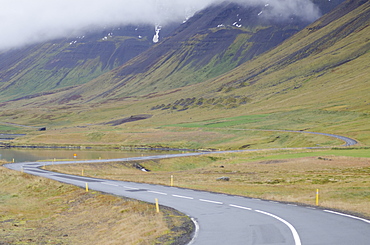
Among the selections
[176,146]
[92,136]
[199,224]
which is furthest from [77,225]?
[92,136]

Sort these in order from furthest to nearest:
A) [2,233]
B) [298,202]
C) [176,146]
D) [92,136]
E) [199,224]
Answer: [92,136], [176,146], [298,202], [2,233], [199,224]

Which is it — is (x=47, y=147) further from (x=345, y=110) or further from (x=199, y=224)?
(x=199, y=224)

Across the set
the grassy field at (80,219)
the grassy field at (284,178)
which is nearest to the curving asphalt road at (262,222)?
the grassy field at (80,219)

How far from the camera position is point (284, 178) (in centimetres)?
5041

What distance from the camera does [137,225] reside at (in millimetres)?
25594

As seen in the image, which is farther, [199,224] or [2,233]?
[2,233]

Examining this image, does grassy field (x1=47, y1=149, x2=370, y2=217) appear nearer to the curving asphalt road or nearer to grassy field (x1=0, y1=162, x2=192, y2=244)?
the curving asphalt road

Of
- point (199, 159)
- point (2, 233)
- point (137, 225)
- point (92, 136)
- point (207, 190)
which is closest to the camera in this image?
point (137, 225)

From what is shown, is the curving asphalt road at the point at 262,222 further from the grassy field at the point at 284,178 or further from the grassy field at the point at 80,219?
the grassy field at the point at 284,178

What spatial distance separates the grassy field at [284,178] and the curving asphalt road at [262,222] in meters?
2.57

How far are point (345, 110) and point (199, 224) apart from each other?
156772 mm

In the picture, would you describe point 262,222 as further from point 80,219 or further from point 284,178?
point 284,178

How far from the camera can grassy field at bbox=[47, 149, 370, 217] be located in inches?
1309

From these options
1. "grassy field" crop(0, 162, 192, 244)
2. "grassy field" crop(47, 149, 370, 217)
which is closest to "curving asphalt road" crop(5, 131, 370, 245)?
"grassy field" crop(0, 162, 192, 244)
